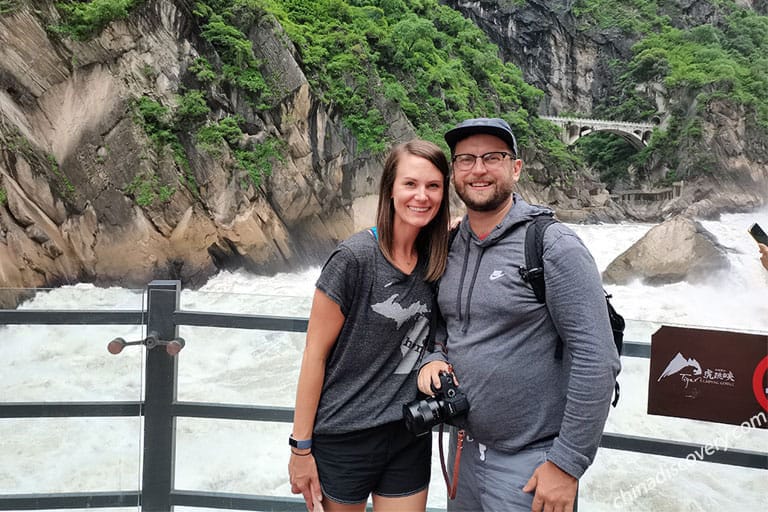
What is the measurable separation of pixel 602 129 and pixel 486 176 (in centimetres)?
3222

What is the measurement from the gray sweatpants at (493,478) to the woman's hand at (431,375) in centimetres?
19

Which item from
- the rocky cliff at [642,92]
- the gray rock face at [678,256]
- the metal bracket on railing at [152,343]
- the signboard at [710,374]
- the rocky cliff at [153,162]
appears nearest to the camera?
the signboard at [710,374]

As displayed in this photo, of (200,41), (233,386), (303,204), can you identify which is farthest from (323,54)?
(233,386)

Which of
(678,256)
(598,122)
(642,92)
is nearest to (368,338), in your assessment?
(678,256)

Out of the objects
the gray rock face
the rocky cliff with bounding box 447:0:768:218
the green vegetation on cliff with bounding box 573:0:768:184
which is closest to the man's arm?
the gray rock face

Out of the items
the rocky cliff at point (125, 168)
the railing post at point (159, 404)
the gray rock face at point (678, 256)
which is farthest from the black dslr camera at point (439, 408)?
the gray rock face at point (678, 256)

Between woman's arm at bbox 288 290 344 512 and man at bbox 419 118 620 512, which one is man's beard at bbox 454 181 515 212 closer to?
man at bbox 419 118 620 512

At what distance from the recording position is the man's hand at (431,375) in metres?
1.28

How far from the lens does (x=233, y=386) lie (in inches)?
77.3

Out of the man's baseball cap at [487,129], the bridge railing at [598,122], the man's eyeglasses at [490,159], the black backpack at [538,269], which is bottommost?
the black backpack at [538,269]

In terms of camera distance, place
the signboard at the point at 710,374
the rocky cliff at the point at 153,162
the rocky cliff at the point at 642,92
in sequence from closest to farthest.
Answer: the signboard at the point at 710,374 < the rocky cliff at the point at 153,162 < the rocky cliff at the point at 642,92

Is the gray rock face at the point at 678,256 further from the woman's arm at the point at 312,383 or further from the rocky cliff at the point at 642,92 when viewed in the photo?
the woman's arm at the point at 312,383

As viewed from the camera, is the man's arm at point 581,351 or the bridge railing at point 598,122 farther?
the bridge railing at point 598,122

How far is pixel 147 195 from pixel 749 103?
3010 centimetres
